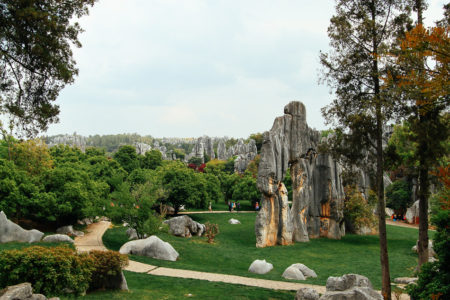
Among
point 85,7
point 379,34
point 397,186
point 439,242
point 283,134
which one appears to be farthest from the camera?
point 397,186

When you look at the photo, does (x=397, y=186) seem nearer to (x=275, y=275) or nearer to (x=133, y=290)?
(x=275, y=275)

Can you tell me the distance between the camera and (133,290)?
1066 cm

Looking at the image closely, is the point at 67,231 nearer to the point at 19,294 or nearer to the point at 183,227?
the point at 183,227

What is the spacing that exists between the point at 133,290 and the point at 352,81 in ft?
33.8

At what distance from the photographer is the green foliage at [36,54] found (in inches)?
339

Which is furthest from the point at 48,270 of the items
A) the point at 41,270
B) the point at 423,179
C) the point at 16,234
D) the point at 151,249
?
the point at 423,179

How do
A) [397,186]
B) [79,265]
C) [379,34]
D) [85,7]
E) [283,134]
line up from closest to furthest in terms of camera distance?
[79,265], [85,7], [379,34], [283,134], [397,186]

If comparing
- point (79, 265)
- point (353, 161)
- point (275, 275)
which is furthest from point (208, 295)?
point (353, 161)

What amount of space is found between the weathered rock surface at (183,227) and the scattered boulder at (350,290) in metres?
15.2

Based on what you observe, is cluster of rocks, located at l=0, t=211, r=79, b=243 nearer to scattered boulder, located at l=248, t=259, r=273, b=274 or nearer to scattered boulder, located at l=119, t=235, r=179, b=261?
scattered boulder, located at l=119, t=235, r=179, b=261

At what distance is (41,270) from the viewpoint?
28.4ft

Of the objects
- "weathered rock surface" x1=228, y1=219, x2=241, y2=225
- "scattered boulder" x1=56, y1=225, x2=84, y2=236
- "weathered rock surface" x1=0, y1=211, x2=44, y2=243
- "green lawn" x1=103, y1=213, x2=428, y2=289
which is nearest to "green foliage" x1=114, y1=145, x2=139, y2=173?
"weathered rock surface" x1=228, y1=219, x2=241, y2=225

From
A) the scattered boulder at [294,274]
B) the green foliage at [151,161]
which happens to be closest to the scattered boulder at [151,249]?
the scattered boulder at [294,274]

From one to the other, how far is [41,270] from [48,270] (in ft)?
0.56
